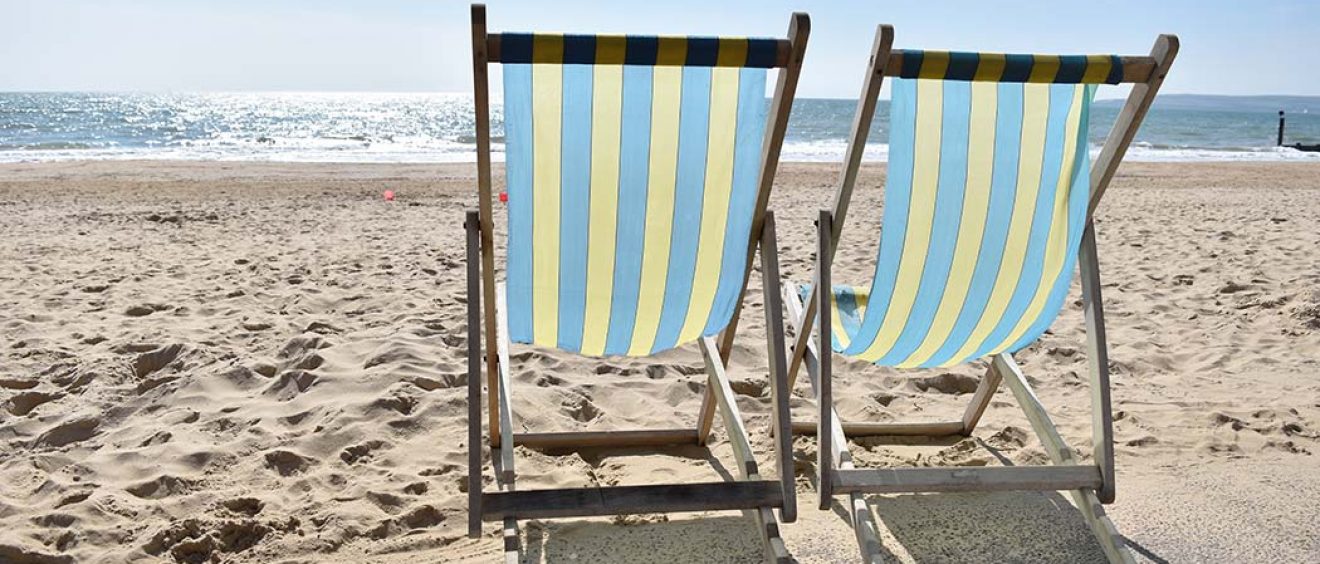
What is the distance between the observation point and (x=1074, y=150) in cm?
213

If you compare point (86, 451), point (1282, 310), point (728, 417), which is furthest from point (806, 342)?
point (1282, 310)

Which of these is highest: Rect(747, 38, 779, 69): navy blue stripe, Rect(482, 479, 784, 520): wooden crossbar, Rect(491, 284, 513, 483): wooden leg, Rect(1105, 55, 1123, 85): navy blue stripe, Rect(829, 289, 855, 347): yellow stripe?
Rect(747, 38, 779, 69): navy blue stripe

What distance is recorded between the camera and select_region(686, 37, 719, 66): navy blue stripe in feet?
6.12

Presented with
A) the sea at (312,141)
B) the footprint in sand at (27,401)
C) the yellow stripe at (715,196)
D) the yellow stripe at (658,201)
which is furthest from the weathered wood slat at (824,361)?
the sea at (312,141)

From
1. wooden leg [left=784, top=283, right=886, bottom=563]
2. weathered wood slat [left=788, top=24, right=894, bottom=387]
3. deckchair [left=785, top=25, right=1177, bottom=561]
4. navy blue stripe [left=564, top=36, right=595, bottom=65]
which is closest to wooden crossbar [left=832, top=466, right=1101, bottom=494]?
deckchair [left=785, top=25, right=1177, bottom=561]

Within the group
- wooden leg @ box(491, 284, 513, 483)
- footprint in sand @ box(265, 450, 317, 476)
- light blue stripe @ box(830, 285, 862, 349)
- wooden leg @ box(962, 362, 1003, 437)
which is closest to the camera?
wooden leg @ box(491, 284, 513, 483)

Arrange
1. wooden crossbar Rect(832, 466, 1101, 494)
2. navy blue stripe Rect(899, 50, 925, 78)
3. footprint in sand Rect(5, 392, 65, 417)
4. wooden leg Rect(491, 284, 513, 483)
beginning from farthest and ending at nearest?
footprint in sand Rect(5, 392, 65, 417), wooden leg Rect(491, 284, 513, 483), wooden crossbar Rect(832, 466, 1101, 494), navy blue stripe Rect(899, 50, 925, 78)

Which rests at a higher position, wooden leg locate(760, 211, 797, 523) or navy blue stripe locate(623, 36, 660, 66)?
navy blue stripe locate(623, 36, 660, 66)

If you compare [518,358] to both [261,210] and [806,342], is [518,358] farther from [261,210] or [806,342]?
A: [261,210]

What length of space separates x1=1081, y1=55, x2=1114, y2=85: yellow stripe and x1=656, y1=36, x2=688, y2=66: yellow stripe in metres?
0.83

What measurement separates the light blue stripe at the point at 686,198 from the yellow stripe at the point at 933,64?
1.42 ft

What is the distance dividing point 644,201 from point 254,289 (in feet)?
10.5

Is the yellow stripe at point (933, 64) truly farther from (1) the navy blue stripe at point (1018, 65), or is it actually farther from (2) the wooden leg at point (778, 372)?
(2) the wooden leg at point (778, 372)

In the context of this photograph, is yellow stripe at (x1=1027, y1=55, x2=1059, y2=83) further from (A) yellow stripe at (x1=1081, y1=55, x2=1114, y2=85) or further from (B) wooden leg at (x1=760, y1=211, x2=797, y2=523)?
(B) wooden leg at (x1=760, y1=211, x2=797, y2=523)
